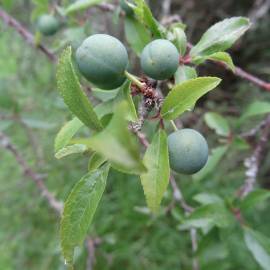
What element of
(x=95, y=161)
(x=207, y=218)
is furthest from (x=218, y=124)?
(x=95, y=161)

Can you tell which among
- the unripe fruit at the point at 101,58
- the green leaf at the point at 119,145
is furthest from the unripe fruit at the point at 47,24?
the green leaf at the point at 119,145

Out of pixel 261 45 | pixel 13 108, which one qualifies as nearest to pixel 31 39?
pixel 13 108

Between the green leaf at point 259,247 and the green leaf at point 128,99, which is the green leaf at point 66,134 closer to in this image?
the green leaf at point 128,99

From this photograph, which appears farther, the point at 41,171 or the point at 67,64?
the point at 41,171

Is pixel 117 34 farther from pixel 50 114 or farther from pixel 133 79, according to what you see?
pixel 133 79

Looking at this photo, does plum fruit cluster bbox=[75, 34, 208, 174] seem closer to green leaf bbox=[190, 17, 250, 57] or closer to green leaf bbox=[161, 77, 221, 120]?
green leaf bbox=[161, 77, 221, 120]

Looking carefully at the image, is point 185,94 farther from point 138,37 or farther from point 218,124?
point 218,124

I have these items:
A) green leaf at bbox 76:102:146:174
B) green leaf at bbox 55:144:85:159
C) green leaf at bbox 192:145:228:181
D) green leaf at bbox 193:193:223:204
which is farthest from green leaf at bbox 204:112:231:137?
green leaf at bbox 76:102:146:174
